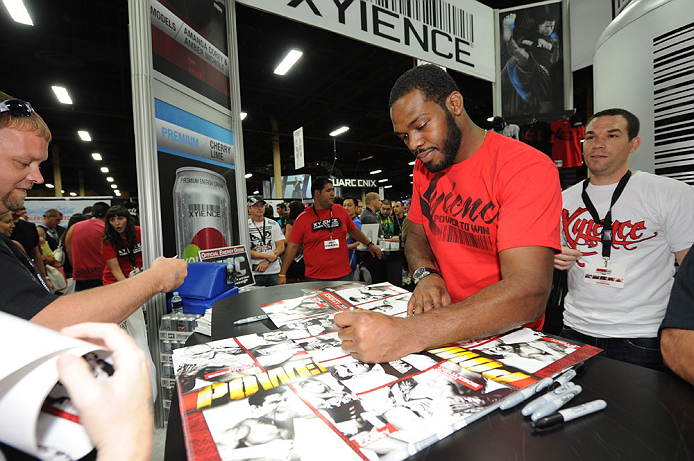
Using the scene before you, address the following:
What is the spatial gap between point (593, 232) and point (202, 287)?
198 cm

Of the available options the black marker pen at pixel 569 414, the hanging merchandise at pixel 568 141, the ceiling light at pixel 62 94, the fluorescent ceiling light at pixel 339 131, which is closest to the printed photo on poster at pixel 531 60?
the hanging merchandise at pixel 568 141

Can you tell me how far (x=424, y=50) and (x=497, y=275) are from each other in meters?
3.23

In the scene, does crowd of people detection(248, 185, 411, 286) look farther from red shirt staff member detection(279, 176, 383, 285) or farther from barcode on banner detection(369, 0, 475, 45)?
barcode on banner detection(369, 0, 475, 45)

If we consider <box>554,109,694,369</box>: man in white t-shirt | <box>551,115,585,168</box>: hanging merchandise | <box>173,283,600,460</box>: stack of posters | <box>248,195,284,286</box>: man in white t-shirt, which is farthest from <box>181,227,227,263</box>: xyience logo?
<box>551,115,585,168</box>: hanging merchandise

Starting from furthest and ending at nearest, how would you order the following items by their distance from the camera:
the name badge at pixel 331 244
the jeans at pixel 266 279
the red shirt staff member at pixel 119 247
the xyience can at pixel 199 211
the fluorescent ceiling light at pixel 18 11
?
the jeans at pixel 266 279, the fluorescent ceiling light at pixel 18 11, the name badge at pixel 331 244, the red shirt staff member at pixel 119 247, the xyience can at pixel 199 211

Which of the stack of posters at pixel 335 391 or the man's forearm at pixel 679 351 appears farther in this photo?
the man's forearm at pixel 679 351

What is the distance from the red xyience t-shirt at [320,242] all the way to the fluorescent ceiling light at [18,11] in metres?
4.24

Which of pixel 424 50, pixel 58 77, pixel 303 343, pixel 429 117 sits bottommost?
pixel 303 343

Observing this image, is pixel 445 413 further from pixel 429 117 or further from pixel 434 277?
pixel 429 117

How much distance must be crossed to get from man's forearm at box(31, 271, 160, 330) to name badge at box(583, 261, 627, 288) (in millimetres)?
1947

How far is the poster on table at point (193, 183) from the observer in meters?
2.11

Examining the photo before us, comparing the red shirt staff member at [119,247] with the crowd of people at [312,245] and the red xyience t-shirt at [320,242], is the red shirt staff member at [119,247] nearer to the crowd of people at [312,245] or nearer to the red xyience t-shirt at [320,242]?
the crowd of people at [312,245]

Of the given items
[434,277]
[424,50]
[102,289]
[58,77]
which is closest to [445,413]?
[434,277]

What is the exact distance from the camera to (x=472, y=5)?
12.9 ft
